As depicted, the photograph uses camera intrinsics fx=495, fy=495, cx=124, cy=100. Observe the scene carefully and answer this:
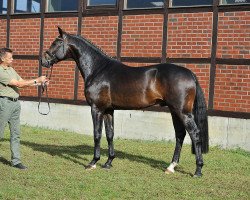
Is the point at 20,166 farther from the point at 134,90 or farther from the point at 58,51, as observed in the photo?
the point at 134,90

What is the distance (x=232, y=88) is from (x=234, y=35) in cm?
117

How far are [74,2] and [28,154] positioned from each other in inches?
215

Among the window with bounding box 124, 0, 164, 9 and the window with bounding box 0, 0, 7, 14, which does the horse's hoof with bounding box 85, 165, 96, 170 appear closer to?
the window with bounding box 124, 0, 164, 9


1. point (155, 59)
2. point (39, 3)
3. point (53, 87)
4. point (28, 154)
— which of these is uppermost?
point (39, 3)

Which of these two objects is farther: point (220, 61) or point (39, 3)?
point (39, 3)

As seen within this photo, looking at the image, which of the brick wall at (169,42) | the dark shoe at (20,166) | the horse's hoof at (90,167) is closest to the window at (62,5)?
the brick wall at (169,42)

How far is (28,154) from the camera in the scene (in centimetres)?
944

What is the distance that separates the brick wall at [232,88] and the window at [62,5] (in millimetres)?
4581

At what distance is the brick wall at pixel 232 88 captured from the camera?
35.3ft

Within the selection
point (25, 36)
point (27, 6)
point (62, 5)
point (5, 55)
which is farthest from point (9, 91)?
point (27, 6)

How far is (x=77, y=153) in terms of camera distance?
992cm

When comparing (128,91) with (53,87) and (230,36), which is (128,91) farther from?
(53,87)

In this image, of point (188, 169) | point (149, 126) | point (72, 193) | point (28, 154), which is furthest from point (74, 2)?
point (72, 193)

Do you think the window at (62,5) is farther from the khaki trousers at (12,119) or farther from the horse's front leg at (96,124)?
the khaki trousers at (12,119)
